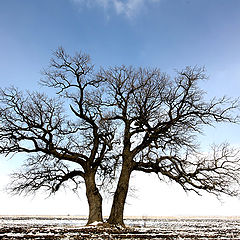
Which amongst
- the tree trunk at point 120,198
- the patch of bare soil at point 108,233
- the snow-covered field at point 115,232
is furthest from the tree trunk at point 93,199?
the patch of bare soil at point 108,233

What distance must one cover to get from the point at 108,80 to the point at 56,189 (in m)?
7.60

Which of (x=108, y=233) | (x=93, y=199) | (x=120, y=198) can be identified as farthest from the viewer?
(x=93, y=199)

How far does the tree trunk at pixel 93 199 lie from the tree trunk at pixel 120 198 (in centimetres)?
79

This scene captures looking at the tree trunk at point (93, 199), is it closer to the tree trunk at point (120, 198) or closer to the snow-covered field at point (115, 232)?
the tree trunk at point (120, 198)

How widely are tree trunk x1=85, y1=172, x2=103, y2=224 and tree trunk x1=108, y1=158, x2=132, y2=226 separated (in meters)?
0.79

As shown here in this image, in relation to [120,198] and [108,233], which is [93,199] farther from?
[108,233]

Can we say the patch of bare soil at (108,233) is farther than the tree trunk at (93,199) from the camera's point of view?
No

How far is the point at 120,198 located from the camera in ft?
60.2

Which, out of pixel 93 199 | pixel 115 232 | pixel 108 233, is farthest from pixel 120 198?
pixel 108 233

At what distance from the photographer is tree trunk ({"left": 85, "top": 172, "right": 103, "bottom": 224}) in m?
18.5

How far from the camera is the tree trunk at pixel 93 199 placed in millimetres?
18497

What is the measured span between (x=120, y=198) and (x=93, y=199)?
166 cm

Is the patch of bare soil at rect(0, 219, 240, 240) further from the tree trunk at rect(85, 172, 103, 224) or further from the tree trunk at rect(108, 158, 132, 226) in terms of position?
the tree trunk at rect(85, 172, 103, 224)

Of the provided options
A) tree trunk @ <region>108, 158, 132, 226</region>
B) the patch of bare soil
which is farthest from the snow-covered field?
tree trunk @ <region>108, 158, 132, 226</region>
